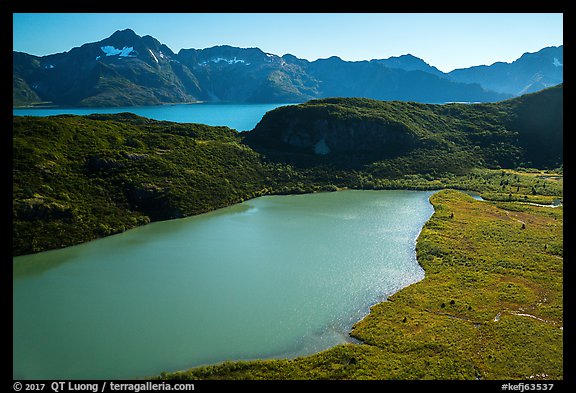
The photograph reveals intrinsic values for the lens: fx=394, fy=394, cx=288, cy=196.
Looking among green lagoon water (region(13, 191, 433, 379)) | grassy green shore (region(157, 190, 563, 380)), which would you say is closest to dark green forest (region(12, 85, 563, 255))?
green lagoon water (region(13, 191, 433, 379))

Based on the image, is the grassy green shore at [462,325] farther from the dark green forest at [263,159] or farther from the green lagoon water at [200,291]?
the dark green forest at [263,159]

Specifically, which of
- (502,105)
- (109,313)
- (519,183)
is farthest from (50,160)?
(502,105)

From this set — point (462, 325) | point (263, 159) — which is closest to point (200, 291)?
point (462, 325)

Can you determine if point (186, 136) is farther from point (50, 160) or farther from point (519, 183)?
point (519, 183)

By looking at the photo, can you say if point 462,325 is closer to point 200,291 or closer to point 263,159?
point 200,291

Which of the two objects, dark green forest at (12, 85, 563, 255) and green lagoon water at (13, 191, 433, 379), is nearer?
green lagoon water at (13, 191, 433, 379)

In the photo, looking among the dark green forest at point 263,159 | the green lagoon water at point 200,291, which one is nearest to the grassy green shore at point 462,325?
the green lagoon water at point 200,291

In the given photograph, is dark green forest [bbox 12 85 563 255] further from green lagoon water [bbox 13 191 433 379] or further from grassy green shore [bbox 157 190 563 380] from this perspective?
grassy green shore [bbox 157 190 563 380]
